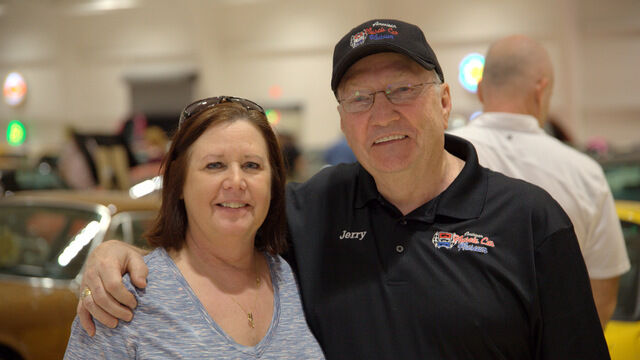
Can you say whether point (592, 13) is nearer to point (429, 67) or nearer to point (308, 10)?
point (308, 10)

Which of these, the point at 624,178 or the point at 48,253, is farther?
the point at 624,178

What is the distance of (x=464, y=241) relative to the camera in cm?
175

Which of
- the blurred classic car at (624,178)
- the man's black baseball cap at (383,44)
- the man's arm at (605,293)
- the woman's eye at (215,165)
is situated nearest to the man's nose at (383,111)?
the man's black baseball cap at (383,44)

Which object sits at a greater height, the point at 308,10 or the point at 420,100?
the point at 308,10

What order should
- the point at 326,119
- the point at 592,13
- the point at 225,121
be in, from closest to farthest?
the point at 225,121 → the point at 592,13 → the point at 326,119

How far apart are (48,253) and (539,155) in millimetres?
3077

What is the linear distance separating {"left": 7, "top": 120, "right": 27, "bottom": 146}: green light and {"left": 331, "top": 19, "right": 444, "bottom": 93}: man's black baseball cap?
16.6 meters

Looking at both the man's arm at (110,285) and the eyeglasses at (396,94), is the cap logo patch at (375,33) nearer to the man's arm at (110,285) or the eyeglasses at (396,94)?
the eyeglasses at (396,94)

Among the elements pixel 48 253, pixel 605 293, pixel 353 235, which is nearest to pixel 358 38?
pixel 353 235

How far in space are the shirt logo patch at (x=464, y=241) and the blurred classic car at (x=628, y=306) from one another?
132 centimetres

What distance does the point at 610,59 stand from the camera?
12.4 m

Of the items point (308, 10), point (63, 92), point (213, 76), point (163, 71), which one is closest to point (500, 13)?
point (308, 10)

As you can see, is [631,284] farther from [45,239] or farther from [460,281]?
[45,239]

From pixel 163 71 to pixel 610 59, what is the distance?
10370 mm
